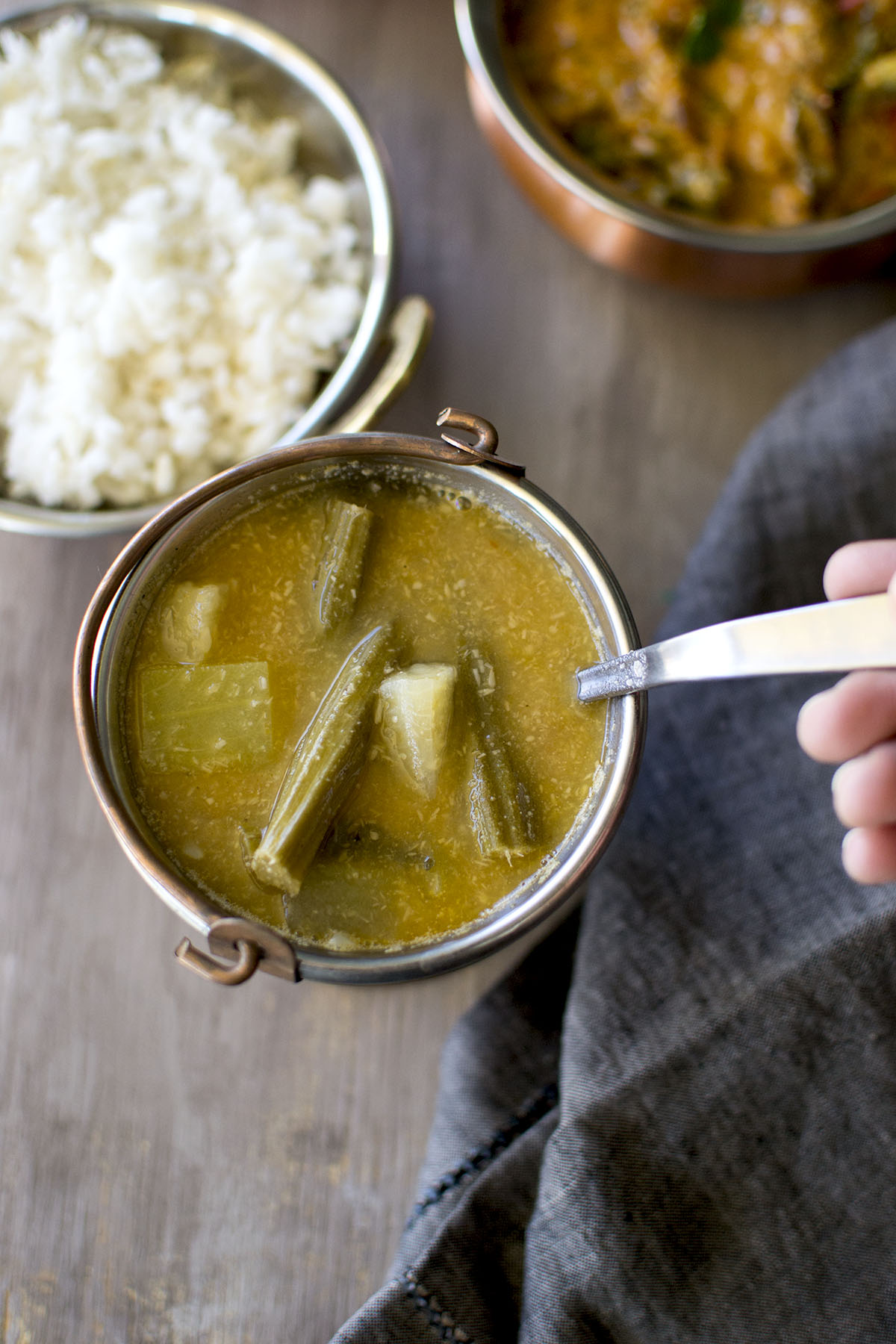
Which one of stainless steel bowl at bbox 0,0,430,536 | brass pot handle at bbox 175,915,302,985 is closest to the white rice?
stainless steel bowl at bbox 0,0,430,536

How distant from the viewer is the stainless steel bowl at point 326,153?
3.49 ft

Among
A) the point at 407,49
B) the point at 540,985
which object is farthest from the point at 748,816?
A: the point at 407,49

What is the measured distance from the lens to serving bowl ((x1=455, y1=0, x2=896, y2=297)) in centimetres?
112

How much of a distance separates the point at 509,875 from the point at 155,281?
2.41ft

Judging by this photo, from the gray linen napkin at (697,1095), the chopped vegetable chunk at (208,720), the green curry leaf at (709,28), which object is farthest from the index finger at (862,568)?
the green curry leaf at (709,28)

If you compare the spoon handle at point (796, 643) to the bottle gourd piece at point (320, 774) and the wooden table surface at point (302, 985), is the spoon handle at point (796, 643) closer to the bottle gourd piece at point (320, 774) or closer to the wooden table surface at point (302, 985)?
the bottle gourd piece at point (320, 774)

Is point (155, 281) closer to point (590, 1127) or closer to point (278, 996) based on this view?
point (278, 996)

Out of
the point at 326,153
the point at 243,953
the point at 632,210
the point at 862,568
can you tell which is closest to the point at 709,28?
the point at 632,210

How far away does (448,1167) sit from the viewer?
1.10 metres

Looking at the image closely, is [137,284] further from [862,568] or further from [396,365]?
[862,568]

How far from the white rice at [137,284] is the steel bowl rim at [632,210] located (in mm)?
209

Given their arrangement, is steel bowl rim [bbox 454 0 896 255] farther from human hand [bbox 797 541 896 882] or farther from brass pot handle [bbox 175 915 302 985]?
brass pot handle [bbox 175 915 302 985]

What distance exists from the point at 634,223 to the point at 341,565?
538 mm

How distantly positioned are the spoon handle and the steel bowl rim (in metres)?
0.57
